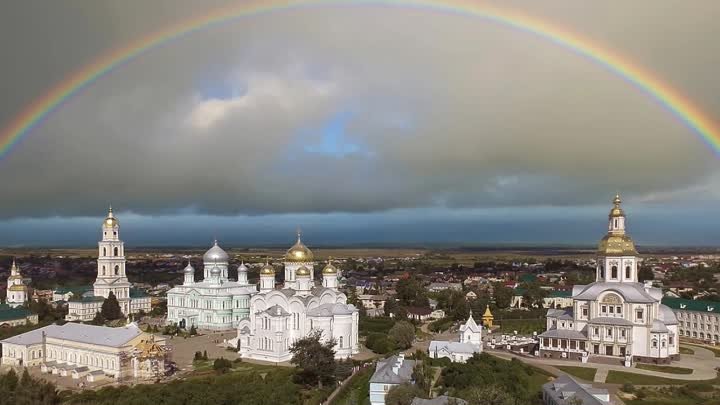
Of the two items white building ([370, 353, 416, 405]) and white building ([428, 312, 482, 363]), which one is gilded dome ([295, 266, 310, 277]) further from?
white building ([370, 353, 416, 405])

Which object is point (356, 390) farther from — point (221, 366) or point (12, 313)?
point (12, 313)

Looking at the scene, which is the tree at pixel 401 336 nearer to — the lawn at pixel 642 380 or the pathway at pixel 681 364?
the pathway at pixel 681 364

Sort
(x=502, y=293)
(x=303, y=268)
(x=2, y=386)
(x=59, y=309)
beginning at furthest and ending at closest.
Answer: (x=502, y=293) < (x=59, y=309) < (x=303, y=268) < (x=2, y=386)

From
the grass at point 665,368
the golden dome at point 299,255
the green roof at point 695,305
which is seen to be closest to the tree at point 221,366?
the golden dome at point 299,255

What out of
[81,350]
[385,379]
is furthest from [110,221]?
[385,379]

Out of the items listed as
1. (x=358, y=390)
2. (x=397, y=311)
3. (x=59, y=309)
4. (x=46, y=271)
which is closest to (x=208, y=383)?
(x=358, y=390)

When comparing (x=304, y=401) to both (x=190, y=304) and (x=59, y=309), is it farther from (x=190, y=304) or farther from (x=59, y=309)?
(x=59, y=309)
